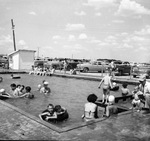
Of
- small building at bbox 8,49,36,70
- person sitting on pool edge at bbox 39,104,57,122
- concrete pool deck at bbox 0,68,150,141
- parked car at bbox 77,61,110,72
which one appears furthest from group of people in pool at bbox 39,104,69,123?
small building at bbox 8,49,36,70

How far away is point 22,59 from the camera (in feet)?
105

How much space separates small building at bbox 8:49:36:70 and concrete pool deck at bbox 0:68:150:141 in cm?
2561

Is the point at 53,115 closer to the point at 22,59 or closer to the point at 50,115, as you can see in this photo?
the point at 50,115

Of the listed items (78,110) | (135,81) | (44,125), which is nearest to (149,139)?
(44,125)

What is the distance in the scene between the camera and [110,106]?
23.5 ft

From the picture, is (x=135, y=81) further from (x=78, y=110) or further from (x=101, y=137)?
(x=101, y=137)

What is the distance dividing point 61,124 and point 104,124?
206cm

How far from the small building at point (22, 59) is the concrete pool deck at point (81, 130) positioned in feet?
84.0

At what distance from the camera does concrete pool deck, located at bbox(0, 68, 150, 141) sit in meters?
5.09

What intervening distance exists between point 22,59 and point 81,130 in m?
27.9

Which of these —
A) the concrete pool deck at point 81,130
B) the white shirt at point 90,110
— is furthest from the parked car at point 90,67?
the white shirt at point 90,110

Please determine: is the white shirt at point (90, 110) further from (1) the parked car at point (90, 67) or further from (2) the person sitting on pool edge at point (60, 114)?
(1) the parked car at point (90, 67)

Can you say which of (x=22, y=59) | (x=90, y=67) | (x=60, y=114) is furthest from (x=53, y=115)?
(x=22, y=59)

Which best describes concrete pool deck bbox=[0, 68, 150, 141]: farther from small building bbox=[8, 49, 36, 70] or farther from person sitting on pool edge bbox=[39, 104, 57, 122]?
small building bbox=[8, 49, 36, 70]
